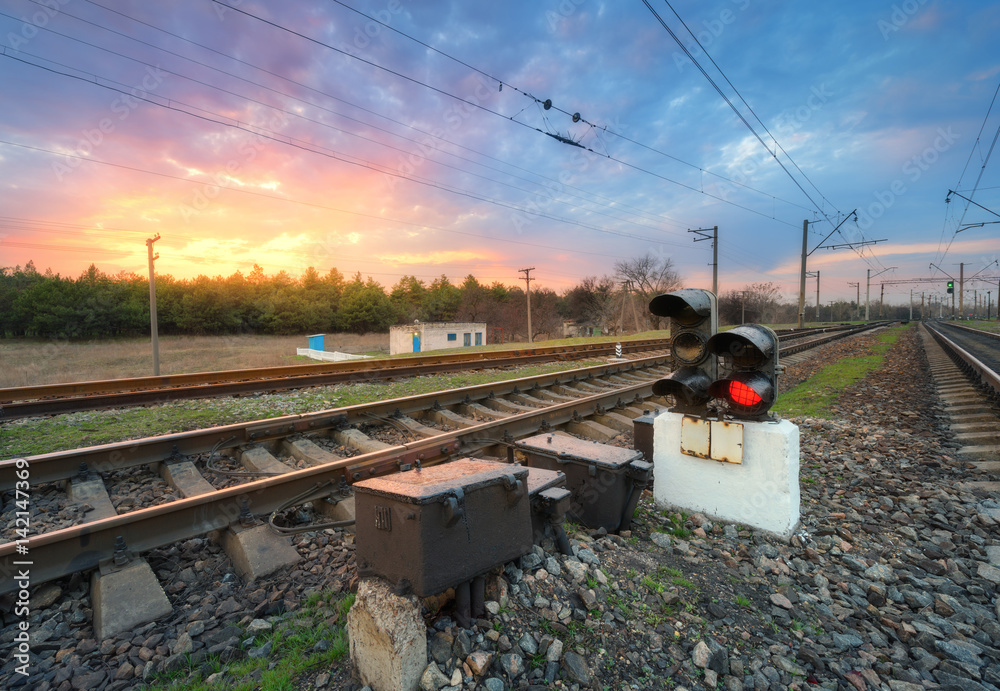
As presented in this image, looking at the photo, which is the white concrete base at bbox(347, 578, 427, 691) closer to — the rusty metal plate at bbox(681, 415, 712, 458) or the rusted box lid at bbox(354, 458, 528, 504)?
the rusted box lid at bbox(354, 458, 528, 504)

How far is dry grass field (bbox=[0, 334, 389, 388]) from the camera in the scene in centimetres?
1977

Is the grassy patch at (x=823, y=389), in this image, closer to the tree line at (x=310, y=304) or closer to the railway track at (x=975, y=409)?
the railway track at (x=975, y=409)

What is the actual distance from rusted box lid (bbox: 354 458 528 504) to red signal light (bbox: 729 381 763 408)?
1.92m

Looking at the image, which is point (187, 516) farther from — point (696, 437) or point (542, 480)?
point (696, 437)

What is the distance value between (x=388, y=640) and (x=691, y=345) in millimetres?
2936

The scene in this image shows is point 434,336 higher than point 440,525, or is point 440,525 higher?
point 440,525

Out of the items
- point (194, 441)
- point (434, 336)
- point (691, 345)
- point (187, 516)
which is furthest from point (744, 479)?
point (434, 336)

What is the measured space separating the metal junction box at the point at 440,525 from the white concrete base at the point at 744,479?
6.37ft

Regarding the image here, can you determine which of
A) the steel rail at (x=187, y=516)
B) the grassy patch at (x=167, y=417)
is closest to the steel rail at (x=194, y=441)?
the grassy patch at (x=167, y=417)

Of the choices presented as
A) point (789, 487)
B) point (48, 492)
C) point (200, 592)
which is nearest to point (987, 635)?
point (789, 487)

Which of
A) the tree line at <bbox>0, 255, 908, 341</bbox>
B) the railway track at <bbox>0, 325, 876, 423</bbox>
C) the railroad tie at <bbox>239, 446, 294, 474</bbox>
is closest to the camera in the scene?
the railroad tie at <bbox>239, 446, 294, 474</bbox>

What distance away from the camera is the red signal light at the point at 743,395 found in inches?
130

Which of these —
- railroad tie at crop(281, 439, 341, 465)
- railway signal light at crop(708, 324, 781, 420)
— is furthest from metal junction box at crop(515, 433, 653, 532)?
railroad tie at crop(281, 439, 341, 465)

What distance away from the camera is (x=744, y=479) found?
3.45 meters
